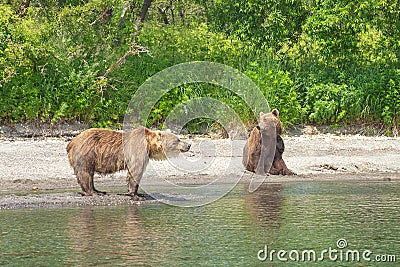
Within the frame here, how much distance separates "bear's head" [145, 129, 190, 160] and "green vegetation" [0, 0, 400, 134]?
704 cm

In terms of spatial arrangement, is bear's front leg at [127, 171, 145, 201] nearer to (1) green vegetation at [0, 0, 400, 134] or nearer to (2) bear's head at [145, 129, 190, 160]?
(2) bear's head at [145, 129, 190, 160]

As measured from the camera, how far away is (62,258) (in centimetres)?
898

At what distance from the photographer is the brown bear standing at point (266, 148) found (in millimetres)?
15180

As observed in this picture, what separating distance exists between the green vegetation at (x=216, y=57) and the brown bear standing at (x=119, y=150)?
270 inches

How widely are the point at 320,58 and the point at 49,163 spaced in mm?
8834

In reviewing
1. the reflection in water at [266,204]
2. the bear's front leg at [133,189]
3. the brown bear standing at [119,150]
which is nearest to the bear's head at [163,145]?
the brown bear standing at [119,150]

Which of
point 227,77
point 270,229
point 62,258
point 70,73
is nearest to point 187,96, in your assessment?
point 227,77

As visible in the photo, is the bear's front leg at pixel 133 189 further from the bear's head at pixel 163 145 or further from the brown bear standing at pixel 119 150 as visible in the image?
the bear's head at pixel 163 145

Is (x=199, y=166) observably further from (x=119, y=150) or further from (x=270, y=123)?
(x=119, y=150)

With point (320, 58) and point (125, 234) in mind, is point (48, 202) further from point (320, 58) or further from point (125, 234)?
point (320, 58)

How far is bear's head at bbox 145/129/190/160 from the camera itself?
40.2ft

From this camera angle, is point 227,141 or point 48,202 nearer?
point 48,202

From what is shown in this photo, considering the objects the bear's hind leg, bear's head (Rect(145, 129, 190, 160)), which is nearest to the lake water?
the bear's hind leg

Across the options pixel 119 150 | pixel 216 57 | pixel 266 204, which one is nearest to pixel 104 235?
pixel 119 150
